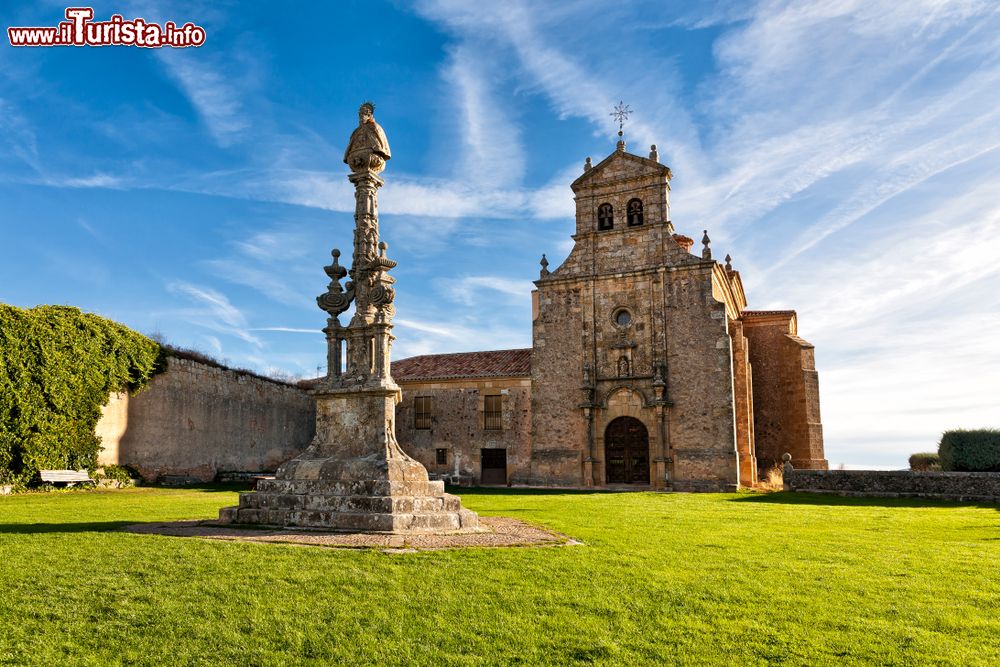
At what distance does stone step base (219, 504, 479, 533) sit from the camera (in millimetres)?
8305

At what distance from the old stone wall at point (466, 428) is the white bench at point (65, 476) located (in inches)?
470

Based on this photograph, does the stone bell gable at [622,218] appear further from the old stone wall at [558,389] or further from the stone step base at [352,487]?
the stone step base at [352,487]

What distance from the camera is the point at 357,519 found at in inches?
332

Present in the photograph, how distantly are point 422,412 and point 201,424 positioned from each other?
8586mm

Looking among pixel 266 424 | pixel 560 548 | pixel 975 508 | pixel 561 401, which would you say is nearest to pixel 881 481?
pixel 975 508

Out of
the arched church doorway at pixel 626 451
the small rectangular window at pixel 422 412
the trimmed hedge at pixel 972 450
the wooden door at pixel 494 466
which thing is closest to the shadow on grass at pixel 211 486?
the small rectangular window at pixel 422 412

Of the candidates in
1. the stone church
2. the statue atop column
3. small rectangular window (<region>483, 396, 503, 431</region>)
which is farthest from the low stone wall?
the statue atop column

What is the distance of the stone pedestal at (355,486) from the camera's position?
8555 mm

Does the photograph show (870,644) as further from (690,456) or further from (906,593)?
(690,456)

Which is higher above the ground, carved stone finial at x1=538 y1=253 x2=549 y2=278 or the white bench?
carved stone finial at x1=538 y1=253 x2=549 y2=278

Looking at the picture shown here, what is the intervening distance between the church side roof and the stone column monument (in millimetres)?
16587

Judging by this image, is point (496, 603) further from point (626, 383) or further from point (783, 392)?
point (783, 392)

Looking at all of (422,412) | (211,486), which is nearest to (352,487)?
(211,486)

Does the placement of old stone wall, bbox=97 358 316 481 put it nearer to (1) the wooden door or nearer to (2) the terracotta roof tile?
(1) the wooden door
